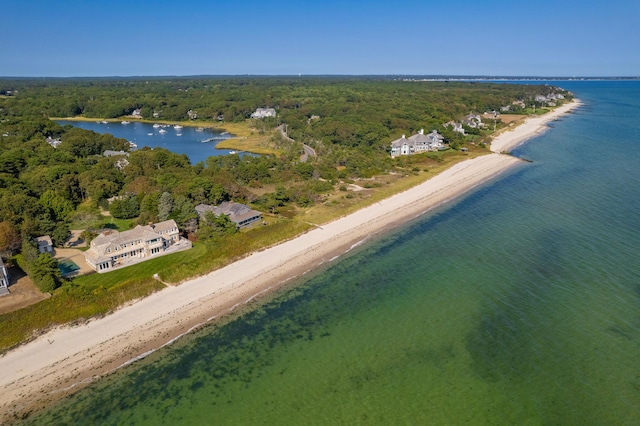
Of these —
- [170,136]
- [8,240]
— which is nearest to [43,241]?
[8,240]

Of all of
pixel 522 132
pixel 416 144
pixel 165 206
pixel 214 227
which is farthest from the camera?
pixel 522 132

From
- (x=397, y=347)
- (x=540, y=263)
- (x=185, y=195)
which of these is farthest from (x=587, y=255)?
(x=185, y=195)

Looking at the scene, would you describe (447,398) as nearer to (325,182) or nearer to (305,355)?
(305,355)

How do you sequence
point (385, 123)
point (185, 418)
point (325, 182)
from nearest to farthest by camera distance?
point (185, 418), point (325, 182), point (385, 123)

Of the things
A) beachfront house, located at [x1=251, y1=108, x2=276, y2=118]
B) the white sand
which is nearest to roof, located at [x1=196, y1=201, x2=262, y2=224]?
the white sand

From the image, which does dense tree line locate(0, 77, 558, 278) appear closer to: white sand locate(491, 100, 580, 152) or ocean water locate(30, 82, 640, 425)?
white sand locate(491, 100, 580, 152)

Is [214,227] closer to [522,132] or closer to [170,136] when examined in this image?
[170,136]

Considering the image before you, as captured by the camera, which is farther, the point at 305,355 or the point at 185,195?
the point at 185,195
